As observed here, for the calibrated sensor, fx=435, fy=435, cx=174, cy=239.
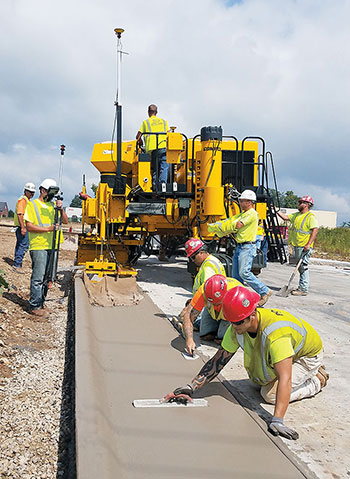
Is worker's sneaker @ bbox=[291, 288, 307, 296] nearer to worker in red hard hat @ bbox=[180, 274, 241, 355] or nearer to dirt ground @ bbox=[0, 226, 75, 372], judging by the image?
worker in red hard hat @ bbox=[180, 274, 241, 355]

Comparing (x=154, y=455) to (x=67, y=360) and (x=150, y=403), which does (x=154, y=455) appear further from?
(x=67, y=360)

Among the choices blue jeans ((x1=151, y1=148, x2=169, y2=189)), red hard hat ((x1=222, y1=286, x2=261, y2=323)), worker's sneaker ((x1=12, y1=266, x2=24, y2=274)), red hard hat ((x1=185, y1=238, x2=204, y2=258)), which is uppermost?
blue jeans ((x1=151, y1=148, x2=169, y2=189))

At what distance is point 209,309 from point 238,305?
161 cm

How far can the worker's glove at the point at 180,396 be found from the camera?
302 centimetres

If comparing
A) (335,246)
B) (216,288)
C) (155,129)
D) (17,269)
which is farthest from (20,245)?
(335,246)

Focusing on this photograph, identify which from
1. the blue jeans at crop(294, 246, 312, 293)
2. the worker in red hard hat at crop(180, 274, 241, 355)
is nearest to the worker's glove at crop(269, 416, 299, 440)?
the worker in red hard hat at crop(180, 274, 241, 355)

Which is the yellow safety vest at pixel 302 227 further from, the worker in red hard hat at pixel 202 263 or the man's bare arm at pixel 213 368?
the man's bare arm at pixel 213 368

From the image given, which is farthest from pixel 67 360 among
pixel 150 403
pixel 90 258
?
pixel 90 258

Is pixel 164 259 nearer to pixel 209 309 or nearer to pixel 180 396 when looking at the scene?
pixel 209 309

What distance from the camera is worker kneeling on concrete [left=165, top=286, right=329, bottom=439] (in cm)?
269

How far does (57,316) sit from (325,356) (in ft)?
11.7

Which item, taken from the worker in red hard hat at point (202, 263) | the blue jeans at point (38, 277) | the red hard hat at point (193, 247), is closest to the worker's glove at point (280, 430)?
the worker in red hard hat at point (202, 263)

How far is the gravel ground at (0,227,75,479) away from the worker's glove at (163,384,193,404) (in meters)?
0.69

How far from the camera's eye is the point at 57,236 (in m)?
6.37
